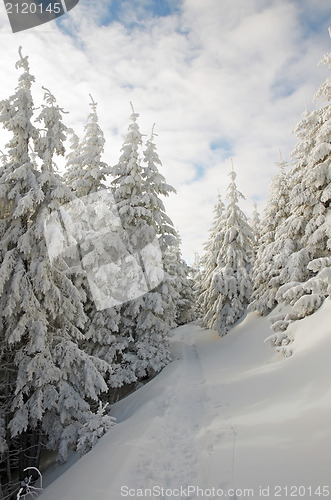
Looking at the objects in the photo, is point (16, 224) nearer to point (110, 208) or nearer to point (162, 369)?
point (110, 208)

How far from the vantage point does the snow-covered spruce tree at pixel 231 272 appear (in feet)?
78.3

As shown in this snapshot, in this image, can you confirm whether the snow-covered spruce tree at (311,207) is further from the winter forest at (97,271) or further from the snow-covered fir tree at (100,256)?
the snow-covered fir tree at (100,256)

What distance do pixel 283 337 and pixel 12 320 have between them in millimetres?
10412

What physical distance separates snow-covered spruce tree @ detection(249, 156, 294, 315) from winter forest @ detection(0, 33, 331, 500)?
0.10m

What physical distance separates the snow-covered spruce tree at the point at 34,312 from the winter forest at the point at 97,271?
4 cm

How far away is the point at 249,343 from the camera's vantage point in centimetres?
1742

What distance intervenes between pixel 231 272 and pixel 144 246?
11.1m

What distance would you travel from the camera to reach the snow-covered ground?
16.9ft

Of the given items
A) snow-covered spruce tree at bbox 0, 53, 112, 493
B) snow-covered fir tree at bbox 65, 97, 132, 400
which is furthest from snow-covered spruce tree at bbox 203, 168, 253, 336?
snow-covered spruce tree at bbox 0, 53, 112, 493

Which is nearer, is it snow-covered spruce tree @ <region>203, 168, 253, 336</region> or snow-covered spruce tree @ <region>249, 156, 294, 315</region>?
snow-covered spruce tree @ <region>249, 156, 294, 315</region>

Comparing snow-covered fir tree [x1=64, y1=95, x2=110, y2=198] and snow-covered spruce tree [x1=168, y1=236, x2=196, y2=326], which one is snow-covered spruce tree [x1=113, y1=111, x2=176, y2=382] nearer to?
snow-covered fir tree [x1=64, y1=95, x2=110, y2=198]

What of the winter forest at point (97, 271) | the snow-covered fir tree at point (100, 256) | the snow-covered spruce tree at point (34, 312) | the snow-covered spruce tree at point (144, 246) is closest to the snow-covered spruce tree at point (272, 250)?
the winter forest at point (97, 271)

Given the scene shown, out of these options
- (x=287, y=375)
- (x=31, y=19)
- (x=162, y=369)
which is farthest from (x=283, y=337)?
(x=31, y=19)

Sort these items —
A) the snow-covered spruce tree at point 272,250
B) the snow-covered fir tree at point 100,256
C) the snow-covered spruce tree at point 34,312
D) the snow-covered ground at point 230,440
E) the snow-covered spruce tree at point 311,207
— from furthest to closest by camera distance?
the snow-covered spruce tree at point 272,250, the snow-covered fir tree at point 100,256, the snow-covered spruce tree at point 311,207, the snow-covered spruce tree at point 34,312, the snow-covered ground at point 230,440
